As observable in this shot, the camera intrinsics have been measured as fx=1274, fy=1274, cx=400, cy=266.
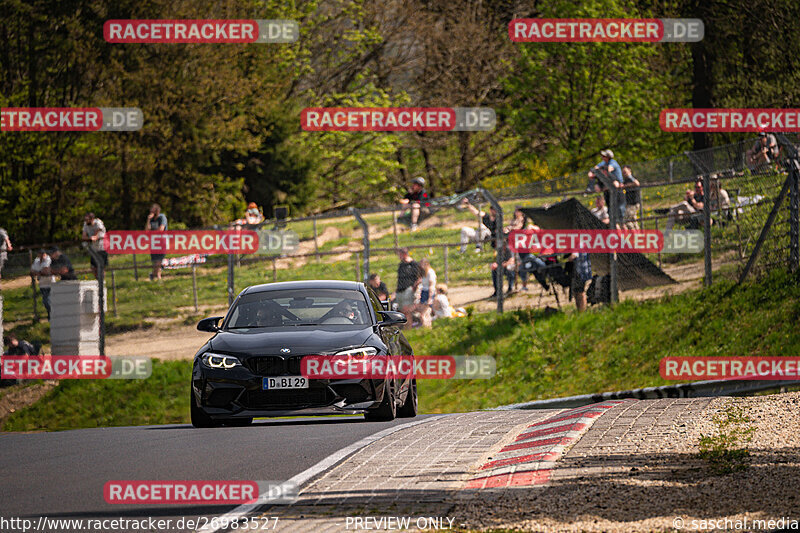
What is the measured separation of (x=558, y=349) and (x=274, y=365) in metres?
11.0

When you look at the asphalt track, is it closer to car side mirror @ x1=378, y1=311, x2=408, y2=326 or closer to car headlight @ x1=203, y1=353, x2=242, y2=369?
car headlight @ x1=203, y1=353, x2=242, y2=369

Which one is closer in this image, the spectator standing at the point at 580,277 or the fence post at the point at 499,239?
the spectator standing at the point at 580,277

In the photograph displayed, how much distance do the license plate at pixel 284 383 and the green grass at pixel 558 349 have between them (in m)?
8.98

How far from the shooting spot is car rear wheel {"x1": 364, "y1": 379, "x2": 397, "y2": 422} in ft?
43.0

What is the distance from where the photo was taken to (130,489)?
9859 mm

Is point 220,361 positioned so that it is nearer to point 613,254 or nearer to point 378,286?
Result: point 613,254

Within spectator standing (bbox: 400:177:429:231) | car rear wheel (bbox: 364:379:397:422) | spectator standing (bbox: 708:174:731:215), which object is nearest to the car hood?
car rear wheel (bbox: 364:379:397:422)

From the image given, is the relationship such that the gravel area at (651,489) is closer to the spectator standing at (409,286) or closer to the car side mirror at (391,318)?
the car side mirror at (391,318)

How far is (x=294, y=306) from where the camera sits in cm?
1433

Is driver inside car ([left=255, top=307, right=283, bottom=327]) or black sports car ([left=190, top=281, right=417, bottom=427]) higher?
driver inside car ([left=255, top=307, right=283, bottom=327])

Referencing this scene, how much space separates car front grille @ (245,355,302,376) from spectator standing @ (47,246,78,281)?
1608 cm

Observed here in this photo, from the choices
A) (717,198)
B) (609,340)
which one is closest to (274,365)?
(609,340)

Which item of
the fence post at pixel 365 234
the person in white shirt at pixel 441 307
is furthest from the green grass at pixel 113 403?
the person in white shirt at pixel 441 307

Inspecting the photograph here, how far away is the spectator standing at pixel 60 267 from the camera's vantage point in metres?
27.8
